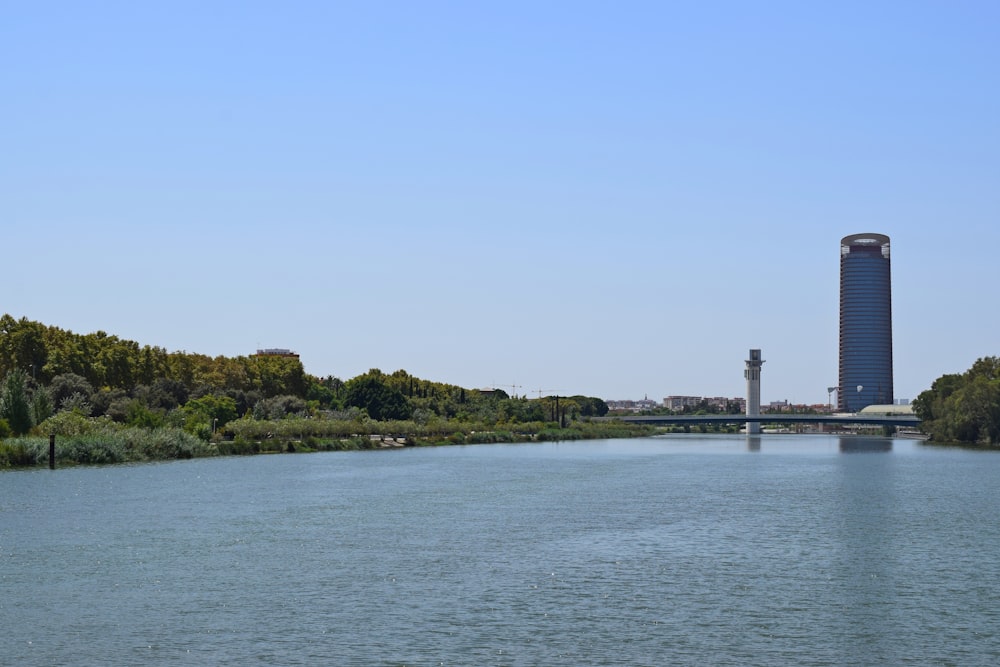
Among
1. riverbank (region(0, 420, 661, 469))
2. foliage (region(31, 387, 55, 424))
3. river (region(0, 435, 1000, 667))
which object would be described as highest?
foliage (region(31, 387, 55, 424))

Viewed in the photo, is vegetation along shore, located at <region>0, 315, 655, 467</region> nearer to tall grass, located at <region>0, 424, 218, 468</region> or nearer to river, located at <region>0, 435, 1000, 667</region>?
tall grass, located at <region>0, 424, 218, 468</region>

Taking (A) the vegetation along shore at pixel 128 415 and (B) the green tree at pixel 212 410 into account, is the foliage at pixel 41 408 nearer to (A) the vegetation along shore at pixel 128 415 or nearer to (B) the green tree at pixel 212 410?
(A) the vegetation along shore at pixel 128 415

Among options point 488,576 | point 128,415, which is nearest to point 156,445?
point 128,415

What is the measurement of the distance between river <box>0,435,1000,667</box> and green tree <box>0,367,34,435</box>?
23211 millimetres

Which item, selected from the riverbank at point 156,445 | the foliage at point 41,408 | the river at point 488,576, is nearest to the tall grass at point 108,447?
the riverbank at point 156,445

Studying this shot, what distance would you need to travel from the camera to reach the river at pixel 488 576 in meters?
32.1

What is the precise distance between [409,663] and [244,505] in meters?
44.7

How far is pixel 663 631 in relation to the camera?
34312mm

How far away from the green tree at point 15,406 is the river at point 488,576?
23.2 meters

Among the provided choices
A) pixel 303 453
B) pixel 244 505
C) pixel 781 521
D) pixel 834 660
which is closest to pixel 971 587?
pixel 834 660

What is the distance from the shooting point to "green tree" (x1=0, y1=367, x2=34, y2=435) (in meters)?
109

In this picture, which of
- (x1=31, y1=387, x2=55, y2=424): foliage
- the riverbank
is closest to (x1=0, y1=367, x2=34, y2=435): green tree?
the riverbank

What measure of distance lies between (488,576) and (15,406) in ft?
265

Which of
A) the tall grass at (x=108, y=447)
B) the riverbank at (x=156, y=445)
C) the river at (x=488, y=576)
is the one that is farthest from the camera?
the riverbank at (x=156, y=445)
